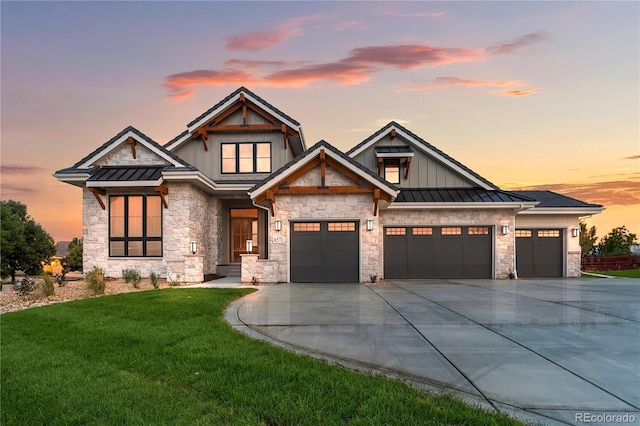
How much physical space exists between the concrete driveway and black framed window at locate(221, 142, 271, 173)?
9319mm

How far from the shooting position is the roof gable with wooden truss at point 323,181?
1388 cm

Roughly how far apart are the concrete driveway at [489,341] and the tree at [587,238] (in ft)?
116

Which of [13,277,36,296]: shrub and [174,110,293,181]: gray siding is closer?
[13,277,36,296]: shrub

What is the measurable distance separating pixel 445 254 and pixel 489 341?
11269mm

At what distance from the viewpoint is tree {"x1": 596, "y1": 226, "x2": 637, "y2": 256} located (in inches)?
1574

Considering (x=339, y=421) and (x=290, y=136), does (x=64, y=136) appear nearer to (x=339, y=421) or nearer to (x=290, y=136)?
(x=290, y=136)

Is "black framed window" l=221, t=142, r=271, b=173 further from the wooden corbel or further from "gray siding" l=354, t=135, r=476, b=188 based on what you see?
"gray siding" l=354, t=135, r=476, b=188

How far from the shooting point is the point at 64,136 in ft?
64.4

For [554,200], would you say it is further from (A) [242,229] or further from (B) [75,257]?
(B) [75,257]

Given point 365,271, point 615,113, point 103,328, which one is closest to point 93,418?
point 103,328

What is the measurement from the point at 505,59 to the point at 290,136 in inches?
446

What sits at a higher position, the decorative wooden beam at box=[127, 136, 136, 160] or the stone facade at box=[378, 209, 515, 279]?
the decorative wooden beam at box=[127, 136, 136, 160]

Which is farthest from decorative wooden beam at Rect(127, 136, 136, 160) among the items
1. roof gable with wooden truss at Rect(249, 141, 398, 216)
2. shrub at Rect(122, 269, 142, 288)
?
roof gable with wooden truss at Rect(249, 141, 398, 216)
